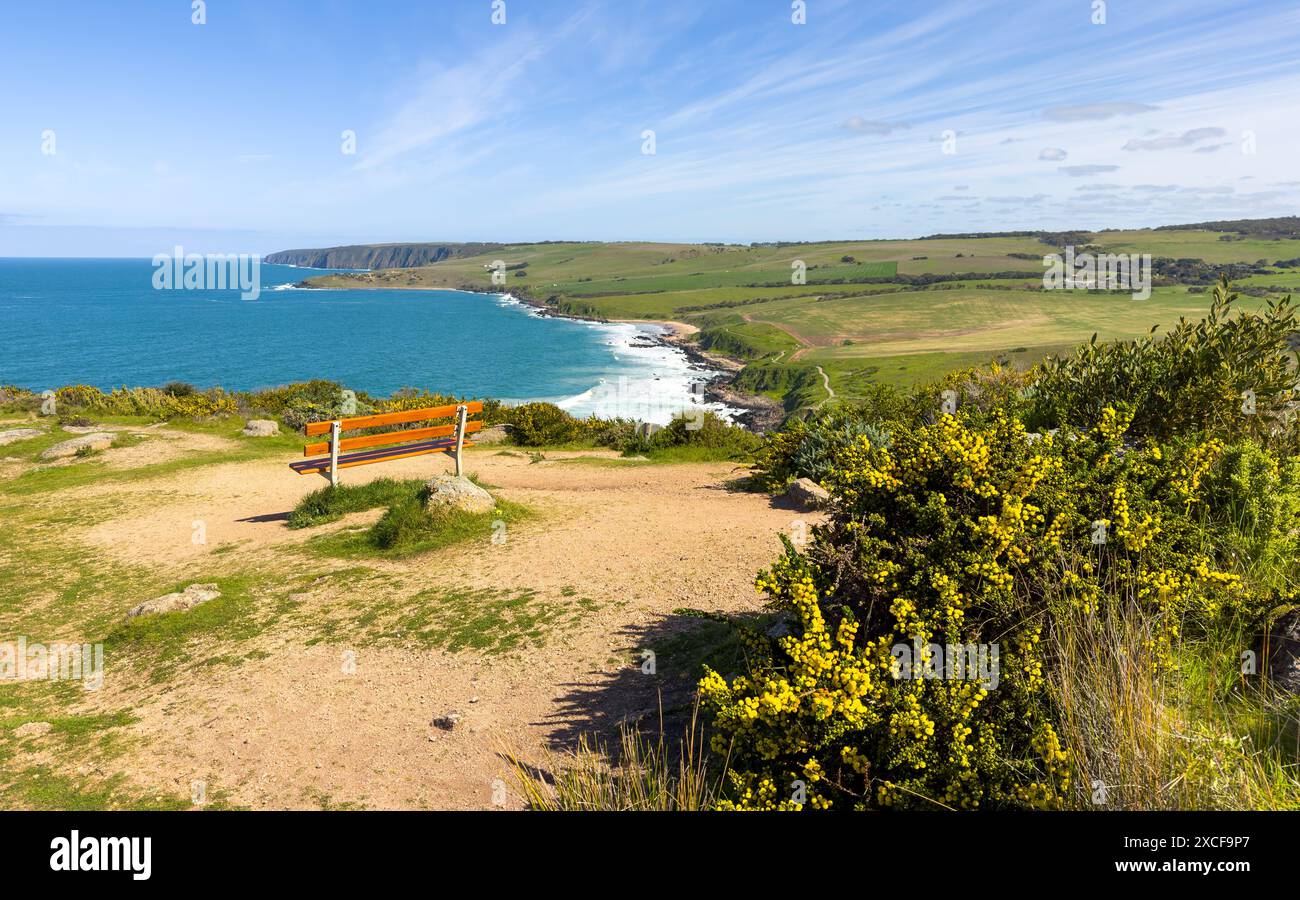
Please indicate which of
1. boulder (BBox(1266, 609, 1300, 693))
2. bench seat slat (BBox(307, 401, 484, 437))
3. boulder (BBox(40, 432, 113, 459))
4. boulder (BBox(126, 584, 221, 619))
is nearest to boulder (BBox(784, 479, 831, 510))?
bench seat slat (BBox(307, 401, 484, 437))

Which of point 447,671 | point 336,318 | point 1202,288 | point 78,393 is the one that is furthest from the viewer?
point 336,318

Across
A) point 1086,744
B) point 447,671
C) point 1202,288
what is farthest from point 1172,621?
point 1202,288

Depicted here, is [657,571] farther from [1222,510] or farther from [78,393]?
[78,393]

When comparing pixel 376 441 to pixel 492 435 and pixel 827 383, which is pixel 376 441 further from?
pixel 827 383

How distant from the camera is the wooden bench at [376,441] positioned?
1245 centimetres

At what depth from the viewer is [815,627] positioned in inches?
150

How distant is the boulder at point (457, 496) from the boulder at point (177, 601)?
3161 mm

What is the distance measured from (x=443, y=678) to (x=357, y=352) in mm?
98897

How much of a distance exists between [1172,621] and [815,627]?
7.36ft

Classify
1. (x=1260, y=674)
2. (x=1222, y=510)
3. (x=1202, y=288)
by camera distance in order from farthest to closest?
(x=1202, y=288) < (x=1222, y=510) < (x=1260, y=674)

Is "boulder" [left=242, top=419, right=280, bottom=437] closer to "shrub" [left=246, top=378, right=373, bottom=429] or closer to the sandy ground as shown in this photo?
"shrub" [left=246, top=378, right=373, bottom=429]

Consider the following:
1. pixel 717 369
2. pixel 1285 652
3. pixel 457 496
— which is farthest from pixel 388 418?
pixel 717 369

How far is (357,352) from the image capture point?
96.6 m

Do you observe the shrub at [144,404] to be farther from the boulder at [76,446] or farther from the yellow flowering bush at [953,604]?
the yellow flowering bush at [953,604]
